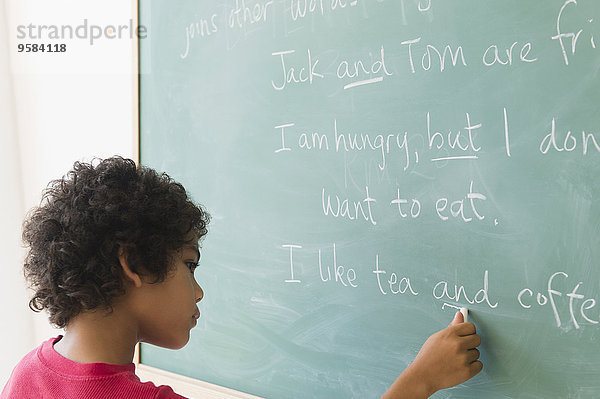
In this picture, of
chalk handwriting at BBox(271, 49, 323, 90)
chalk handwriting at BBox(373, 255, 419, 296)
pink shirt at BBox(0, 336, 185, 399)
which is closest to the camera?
pink shirt at BBox(0, 336, 185, 399)

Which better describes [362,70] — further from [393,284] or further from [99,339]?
[99,339]

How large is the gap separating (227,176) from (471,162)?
0.67 metres

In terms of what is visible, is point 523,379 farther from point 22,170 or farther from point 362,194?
point 22,170

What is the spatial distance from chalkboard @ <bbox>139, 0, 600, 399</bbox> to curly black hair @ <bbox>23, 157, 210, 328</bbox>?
16.0 inches

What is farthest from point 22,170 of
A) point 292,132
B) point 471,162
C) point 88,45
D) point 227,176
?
point 471,162

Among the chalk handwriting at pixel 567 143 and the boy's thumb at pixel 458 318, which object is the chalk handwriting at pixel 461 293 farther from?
the chalk handwriting at pixel 567 143

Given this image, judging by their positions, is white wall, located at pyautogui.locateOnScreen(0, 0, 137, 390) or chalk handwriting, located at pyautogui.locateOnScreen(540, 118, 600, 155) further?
white wall, located at pyautogui.locateOnScreen(0, 0, 137, 390)

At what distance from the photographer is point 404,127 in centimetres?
127

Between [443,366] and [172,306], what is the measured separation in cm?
53

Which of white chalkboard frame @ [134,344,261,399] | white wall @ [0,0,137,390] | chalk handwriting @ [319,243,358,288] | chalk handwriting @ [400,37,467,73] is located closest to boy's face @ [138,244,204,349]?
chalk handwriting @ [319,243,358,288]

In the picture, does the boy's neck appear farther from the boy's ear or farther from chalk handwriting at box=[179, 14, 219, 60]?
chalk handwriting at box=[179, 14, 219, 60]

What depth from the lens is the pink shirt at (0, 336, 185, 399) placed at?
1.00 meters

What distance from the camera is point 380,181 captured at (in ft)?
4.28

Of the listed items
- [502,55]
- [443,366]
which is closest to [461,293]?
[443,366]
